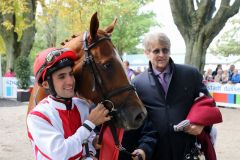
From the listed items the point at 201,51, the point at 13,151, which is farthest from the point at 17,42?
the point at 13,151

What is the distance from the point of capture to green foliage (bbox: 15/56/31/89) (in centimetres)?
1728

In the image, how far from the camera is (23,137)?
896cm

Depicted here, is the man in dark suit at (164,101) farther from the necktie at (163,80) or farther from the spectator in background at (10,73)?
the spectator in background at (10,73)

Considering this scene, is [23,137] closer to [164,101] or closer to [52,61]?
[164,101]

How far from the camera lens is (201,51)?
13312 millimetres

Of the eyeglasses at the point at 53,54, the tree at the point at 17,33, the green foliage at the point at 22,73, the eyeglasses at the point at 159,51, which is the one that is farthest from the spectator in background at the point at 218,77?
the eyeglasses at the point at 53,54

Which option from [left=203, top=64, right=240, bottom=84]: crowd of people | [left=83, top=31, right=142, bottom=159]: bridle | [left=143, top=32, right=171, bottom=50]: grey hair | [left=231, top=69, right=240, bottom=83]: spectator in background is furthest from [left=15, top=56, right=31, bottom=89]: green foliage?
[left=83, top=31, right=142, bottom=159]: bridle

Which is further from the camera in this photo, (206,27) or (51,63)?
(206,27)

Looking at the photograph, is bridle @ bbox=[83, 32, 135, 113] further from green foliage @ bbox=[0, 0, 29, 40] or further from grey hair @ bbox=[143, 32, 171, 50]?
green foliage @ bbox=[0, 0, 29, 40]

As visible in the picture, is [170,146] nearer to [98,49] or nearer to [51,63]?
[98,49]

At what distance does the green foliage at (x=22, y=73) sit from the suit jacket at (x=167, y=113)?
49.4ft

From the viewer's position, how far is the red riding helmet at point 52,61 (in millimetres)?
2266

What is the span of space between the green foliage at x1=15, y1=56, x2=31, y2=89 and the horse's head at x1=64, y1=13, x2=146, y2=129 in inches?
609

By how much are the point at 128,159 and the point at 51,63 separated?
117cm
